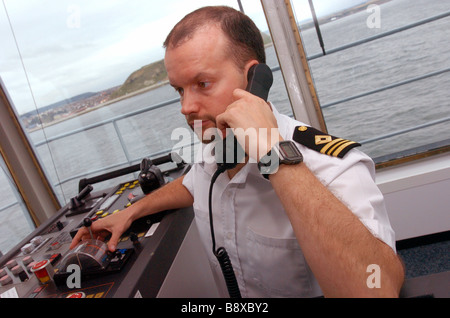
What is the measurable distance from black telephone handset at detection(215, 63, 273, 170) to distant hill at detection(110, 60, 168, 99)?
1.39m

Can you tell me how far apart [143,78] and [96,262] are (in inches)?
68.4

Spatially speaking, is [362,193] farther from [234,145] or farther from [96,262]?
[96,262]

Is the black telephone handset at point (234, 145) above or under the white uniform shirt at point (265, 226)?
above

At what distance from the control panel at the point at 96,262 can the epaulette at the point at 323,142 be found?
51 cm

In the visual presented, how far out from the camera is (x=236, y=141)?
2.90ft

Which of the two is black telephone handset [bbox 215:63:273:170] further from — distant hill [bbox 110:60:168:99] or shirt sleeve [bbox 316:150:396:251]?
distant hill [bbox 110:60:168:99]

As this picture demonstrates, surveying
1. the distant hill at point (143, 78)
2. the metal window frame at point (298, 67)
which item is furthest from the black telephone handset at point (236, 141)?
the distant hill at point (143, 78)

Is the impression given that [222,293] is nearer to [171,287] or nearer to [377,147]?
[171,287]

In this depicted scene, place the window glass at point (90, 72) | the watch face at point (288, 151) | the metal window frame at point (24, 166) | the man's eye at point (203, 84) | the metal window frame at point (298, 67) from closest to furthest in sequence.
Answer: the watch face at point (288, 151)
the man's eye at point (203, 84)
the metal window frame at point (298, 67)
the window glass at point (90, 72)
the metal window frame at point (24, 166)

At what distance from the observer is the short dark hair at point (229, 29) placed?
89 cm

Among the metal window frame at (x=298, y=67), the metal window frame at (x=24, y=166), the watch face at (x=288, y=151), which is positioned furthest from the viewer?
the metal window frame at (x=24, y=166)

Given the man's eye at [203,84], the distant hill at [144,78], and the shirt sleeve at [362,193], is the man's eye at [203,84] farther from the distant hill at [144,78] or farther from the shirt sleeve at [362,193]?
the distant hill at [144,78]

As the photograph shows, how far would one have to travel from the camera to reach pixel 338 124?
2.30 meters

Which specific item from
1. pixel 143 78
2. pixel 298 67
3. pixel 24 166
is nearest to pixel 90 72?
pixel 143 78
